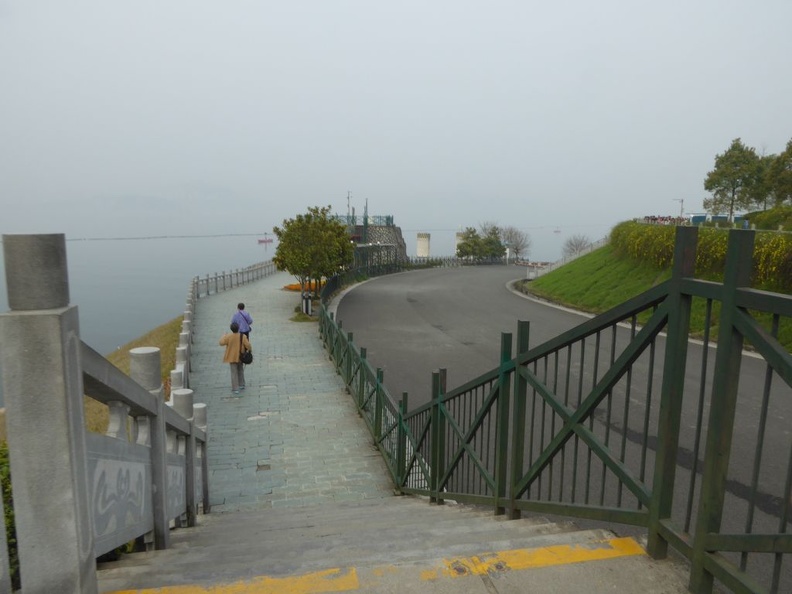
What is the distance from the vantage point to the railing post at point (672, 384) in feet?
7.94

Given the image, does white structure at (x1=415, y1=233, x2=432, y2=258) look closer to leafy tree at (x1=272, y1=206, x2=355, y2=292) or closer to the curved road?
the curved road

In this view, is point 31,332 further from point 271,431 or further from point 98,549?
point 271,431

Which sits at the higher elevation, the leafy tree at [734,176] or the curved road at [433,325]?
the leafy tree at [734,176]

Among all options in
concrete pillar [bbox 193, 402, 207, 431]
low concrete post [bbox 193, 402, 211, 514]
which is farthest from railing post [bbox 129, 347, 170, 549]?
concrete pillar [bbox 193, 402, 207, 431]

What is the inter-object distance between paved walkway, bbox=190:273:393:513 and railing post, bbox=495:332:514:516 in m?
3.40

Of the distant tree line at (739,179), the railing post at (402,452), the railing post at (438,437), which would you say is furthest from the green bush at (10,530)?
the distant tree line at (739,179)

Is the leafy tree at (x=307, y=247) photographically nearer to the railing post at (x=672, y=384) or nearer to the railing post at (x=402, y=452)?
the railing post at (x=402, y=452)

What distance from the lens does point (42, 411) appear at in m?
2.12

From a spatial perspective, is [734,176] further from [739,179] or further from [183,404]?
[183,404]

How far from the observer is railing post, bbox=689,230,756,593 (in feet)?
6.87

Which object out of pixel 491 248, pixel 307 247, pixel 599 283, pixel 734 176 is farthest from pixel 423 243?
pixel 307 247

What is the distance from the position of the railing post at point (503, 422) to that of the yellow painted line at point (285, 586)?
5.64ft

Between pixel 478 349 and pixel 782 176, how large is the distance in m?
30.7

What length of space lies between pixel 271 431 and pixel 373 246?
107ft
